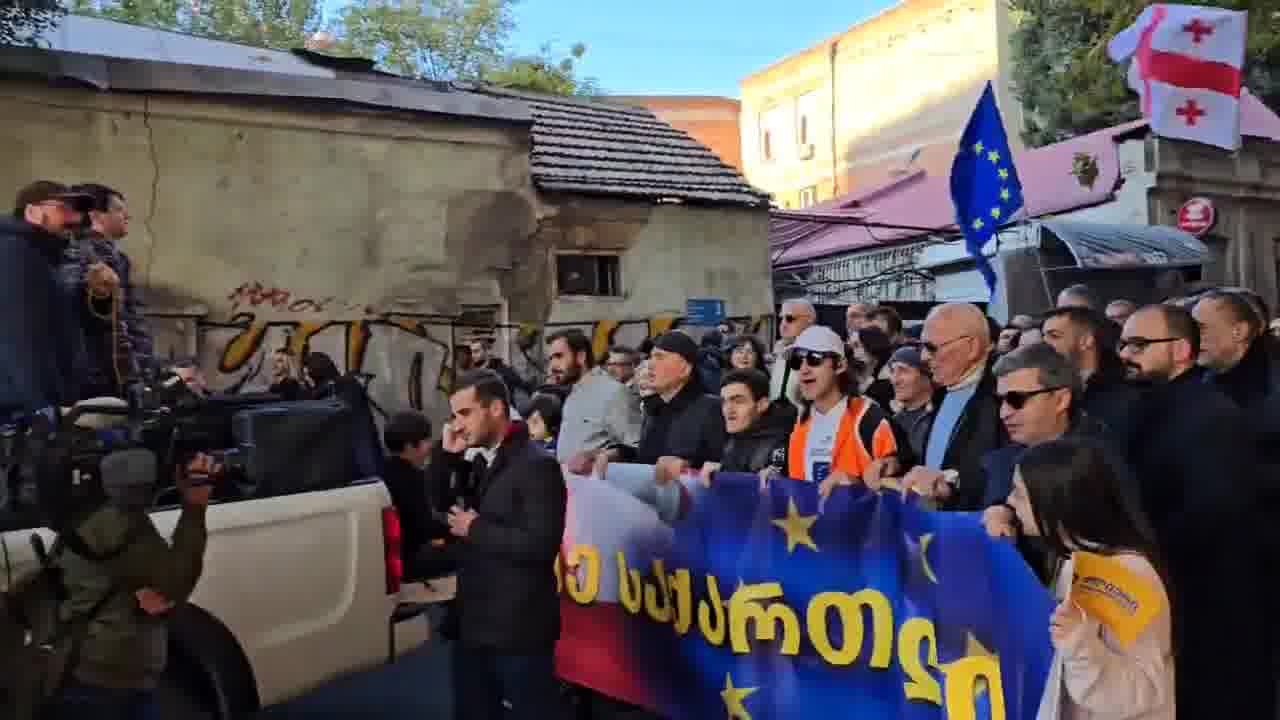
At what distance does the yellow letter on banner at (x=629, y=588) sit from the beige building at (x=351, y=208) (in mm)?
8793

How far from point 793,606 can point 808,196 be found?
39.1m

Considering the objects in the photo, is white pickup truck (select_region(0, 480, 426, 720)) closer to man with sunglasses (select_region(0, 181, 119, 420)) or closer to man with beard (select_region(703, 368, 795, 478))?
man with sunglasses (select_region(0, 181, 119, 420))

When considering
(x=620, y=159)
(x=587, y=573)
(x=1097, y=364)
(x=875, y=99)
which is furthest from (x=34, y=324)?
(x=875, y=99)

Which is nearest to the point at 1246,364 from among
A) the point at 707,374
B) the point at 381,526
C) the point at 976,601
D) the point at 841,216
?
the point at 976,601

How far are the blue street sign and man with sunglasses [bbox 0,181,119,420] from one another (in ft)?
39.3

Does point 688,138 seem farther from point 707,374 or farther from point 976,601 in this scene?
point 976,601

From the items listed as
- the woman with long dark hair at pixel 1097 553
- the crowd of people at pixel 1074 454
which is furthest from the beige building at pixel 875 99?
the woman with long dark hair at pixel 1097 553

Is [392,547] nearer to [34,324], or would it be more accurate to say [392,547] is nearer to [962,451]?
[34,324]

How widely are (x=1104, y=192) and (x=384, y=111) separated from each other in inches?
551

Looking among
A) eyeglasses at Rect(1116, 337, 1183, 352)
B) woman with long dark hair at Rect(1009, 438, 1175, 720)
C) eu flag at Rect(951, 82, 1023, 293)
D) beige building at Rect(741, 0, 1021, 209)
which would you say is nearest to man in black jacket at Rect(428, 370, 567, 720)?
woman with long dark hair at Rect(1009, 438, 1175, 720)

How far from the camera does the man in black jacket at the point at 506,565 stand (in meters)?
4.53

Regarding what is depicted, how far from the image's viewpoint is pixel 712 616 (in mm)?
5113

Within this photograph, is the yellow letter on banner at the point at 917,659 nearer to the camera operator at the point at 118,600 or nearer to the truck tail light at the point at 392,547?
the truck tail light at the point at 392,547

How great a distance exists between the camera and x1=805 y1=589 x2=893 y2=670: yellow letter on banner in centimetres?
434
